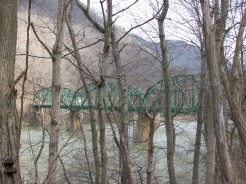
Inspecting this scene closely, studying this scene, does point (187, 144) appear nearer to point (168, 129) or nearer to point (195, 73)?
point (195, 73)

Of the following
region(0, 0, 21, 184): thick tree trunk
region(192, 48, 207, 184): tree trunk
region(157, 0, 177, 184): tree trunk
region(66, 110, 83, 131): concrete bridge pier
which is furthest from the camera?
region(192, 48, 207, 184): tree trunk

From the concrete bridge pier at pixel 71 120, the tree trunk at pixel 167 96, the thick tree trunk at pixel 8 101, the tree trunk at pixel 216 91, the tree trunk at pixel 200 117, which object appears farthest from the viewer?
the tree trunk at pixel 200 117

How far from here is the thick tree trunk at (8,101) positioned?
2.98 metres

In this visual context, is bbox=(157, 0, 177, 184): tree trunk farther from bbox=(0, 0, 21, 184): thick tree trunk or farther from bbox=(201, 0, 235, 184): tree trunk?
bbox=(0, 0, 21, 184): thick tree trunk

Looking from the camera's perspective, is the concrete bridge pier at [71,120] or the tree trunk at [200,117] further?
the tree trunk at [200,117]

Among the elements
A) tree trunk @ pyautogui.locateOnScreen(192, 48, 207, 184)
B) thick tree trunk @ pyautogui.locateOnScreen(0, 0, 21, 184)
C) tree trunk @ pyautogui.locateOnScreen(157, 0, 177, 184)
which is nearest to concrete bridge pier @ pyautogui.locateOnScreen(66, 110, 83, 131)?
tree trunk @ pyautogui.locateOnScreen(157, 0, 177, 184)

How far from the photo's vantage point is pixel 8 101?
312 cm

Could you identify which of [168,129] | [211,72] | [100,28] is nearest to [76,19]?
[100,28]

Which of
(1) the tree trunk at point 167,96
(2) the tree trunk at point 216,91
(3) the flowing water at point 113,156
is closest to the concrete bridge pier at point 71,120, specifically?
(3) the flowing water at point 113,156

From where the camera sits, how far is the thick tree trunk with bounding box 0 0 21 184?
9.78 feet

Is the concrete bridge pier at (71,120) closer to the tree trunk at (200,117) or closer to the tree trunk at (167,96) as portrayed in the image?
the tree trunk at (167,96)

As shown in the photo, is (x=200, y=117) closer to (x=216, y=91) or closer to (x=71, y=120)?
(x=71, y=120)

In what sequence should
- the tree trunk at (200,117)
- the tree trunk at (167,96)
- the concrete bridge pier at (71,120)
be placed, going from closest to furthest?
the concrete bridge pier at (71,120) → the tree trunk at (167,96) → the tree trunk at (200,117)

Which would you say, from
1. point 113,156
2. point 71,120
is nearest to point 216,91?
point 113,156
